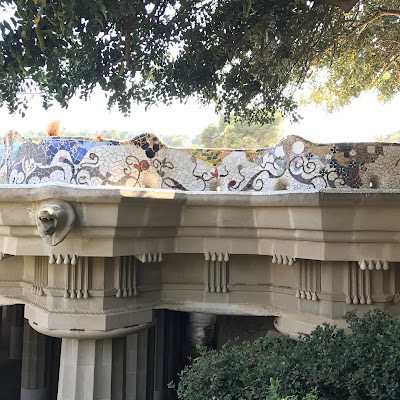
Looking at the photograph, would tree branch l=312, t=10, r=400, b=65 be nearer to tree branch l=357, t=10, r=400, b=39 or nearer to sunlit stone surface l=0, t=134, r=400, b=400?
tree branch l=357, t=10, r=400, b=39

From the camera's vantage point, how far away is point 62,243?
215 inches

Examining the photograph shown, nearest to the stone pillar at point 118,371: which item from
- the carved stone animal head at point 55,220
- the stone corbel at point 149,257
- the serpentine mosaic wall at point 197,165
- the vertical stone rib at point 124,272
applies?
the vertical stone rib at point 124,272

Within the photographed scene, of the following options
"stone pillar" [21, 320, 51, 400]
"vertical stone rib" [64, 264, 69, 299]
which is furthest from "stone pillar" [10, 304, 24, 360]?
"vertical stone rib" [64, 264, 69, 299]

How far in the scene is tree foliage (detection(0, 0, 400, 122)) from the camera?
5.00 meters

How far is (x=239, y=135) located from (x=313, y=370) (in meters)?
35.4

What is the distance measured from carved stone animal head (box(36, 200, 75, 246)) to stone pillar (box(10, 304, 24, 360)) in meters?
6.68

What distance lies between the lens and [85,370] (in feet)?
19.8

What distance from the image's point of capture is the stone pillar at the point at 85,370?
19.6 ft

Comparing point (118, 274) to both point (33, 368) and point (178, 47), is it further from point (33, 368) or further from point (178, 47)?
point (33, 368)

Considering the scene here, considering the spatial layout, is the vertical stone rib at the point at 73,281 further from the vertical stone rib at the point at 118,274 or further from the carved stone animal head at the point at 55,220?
the carved stone animal head at the point at 55,220

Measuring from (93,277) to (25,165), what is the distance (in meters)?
1.80

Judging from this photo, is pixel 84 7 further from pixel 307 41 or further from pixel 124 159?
pixel 307 41

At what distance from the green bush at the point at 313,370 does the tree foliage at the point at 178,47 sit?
3641 millimetres

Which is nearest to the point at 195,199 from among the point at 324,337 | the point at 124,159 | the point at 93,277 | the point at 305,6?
the point at 124,159
